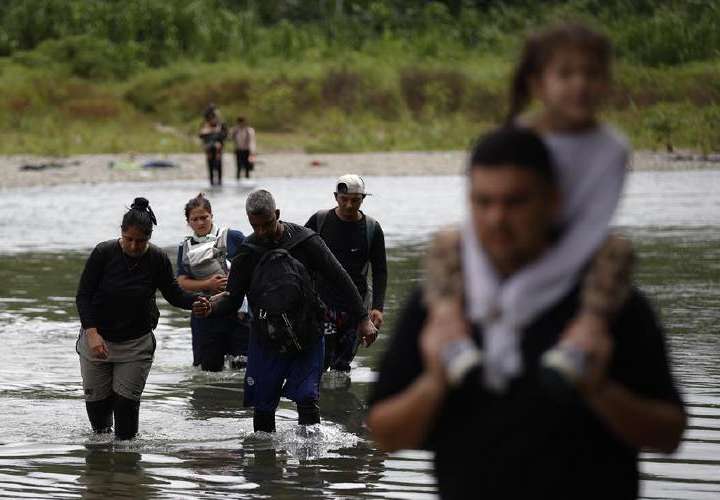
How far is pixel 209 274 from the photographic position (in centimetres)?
1111

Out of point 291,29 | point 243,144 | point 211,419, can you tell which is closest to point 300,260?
point 211,419

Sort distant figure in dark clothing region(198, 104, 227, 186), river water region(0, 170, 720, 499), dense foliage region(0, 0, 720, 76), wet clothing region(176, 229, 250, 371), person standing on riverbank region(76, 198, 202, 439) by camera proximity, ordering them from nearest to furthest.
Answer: river water region(0, 170, 720, 499) < person standing on riverbank region(76, 198, 202, 439) < wet clothing region(176, 229, 250, 371) < distant figure in dark clothing region(198, 104, 227, 186) < dense foliage region(0, 0, 720, 76)

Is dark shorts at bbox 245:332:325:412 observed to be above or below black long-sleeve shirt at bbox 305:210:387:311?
below

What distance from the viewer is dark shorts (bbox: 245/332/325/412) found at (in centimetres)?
900

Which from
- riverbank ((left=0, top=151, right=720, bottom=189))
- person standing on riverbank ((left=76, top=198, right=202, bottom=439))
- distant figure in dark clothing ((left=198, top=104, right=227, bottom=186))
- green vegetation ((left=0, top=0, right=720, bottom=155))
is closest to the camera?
person standing on riverbank ((left=76, top=198, right=202, bottom=439))

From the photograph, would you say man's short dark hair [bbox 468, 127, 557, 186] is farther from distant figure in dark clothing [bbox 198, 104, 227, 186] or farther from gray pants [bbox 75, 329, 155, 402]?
distant figure in dark clothing [bbox 198, 104, 227, 186]

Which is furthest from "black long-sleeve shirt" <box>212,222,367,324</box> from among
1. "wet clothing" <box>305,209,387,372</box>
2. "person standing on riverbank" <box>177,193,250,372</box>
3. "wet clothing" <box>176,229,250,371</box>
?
"wet clothing" <box>176,229,250,371</box>

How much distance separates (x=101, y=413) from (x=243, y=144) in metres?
28.2

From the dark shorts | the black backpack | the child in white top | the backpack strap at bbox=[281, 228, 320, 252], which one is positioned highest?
the child in white top

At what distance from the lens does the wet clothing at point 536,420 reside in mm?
3031

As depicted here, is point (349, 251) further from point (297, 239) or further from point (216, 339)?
point (297, 239)

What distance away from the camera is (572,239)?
9.91 ft

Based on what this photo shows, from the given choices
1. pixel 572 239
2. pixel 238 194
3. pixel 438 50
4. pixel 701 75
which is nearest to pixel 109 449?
pixel 572 239

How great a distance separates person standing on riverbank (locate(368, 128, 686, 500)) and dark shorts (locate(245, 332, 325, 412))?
19.1ft
